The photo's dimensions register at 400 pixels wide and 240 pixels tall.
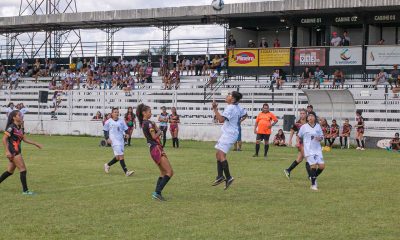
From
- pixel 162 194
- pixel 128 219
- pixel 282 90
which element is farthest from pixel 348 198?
pixel 282 90

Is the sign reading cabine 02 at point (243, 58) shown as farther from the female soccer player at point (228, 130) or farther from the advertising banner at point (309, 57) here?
the female soccer player at point (228, 130)

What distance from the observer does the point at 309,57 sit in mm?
36781

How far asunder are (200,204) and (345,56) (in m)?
25.7

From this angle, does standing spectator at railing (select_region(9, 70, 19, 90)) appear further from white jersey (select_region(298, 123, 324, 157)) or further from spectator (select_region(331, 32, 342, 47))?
white jersey (select_region(298, 123, 324, 157))

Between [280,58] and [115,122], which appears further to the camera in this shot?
[280,58]

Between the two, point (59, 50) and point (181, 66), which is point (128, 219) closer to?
point (181, 66)

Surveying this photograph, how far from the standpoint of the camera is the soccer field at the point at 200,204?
30.5ft

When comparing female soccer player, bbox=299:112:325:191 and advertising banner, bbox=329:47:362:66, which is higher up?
advertising banner, bbox=329:47:362:66

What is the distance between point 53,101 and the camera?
40.4 meters

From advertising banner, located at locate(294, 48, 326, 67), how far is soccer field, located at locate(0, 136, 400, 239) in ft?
56.9

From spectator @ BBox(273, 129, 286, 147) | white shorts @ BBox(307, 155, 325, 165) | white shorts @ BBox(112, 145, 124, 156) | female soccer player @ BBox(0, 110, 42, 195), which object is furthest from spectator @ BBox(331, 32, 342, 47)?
female soccer player @ BBox(0, 110, 42, 195)

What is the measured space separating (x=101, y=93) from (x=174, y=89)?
14.4 ft

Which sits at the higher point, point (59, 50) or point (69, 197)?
point (59, 50)

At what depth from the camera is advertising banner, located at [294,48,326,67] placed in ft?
119
